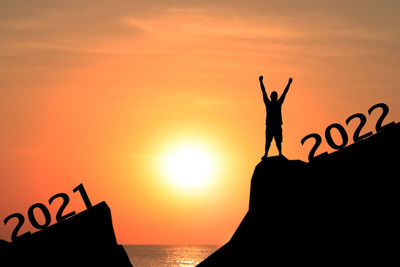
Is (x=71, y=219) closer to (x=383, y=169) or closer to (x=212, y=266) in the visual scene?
(x=212, y=266)

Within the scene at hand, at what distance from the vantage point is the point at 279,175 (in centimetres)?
3209

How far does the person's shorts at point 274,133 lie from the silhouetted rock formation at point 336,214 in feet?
5.44

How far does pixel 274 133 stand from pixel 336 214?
173 inches

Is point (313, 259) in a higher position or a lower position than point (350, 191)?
lower

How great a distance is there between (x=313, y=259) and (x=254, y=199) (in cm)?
440

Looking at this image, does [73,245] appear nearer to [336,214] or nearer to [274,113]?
[274,113]

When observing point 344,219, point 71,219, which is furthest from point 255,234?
point 71,219

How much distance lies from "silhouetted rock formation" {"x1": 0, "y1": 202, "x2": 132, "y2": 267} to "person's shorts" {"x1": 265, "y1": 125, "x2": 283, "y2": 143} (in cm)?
812

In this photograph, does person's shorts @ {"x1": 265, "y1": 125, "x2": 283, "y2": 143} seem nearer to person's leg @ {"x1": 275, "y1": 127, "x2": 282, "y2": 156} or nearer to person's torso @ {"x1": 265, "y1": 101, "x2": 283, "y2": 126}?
person's leg @ {"x1": 275, "y1": 127, "x2": 282, "y2": 156}

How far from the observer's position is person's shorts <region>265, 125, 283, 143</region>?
107 ft

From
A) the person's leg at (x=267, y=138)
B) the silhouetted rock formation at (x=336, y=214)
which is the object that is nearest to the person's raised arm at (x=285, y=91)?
the person's leg at (x=267, y=138)

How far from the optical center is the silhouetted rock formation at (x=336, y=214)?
94.6 feet

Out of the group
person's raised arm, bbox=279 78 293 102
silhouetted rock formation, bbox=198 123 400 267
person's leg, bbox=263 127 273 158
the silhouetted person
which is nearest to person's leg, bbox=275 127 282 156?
the silhouetted person

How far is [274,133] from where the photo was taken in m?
32.5
